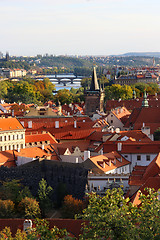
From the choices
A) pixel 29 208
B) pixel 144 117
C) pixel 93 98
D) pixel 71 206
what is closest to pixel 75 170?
pixel 71 206

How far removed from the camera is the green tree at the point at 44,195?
184 feet

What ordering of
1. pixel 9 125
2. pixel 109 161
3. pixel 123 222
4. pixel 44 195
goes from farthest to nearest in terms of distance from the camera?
pixel 9 125
pixel 109 161
pixel 44 195
pixel 123 222

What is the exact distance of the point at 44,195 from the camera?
2283 inches

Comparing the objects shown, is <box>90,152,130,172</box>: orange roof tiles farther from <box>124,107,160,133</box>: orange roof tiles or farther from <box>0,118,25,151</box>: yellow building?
<box>124,107,160,133</box>: orange roof tiles

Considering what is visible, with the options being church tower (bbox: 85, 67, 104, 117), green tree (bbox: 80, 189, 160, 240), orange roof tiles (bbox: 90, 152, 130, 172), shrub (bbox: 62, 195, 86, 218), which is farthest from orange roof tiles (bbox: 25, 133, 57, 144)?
green tree (bbox: 80, 189, 160, 240)

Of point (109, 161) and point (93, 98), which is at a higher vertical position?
point (109, 161)

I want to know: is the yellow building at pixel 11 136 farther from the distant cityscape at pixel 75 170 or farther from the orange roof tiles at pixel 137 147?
the orange roof tiles at pixel 137 147

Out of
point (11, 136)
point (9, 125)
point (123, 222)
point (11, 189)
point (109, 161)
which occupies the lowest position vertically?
point (11, 189)

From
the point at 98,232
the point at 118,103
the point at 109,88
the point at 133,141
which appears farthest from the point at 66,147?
the point at 109,88

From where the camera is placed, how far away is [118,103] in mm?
124188

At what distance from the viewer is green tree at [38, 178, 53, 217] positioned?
55938 mm

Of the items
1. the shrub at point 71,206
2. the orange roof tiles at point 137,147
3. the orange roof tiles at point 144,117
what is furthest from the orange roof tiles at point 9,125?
the shrub at point 71,206

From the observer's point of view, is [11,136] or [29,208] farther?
[11,136]

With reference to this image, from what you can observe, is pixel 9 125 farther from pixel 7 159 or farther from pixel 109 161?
pixel 109 161
